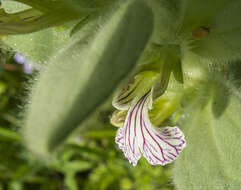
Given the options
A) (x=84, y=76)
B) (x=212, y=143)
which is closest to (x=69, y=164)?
(x=212, y=143)

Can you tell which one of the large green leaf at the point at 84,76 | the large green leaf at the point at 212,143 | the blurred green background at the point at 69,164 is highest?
the large green leaf at the point at 84,76

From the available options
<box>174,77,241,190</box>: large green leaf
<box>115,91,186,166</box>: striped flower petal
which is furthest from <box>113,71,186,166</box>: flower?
<box>174,77,241,190</box>: large green leaf

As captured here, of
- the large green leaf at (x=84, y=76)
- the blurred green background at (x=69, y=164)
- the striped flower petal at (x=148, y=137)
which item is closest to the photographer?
the large green leaf at (x=84, y=76)

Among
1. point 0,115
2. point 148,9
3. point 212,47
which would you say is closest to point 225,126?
point 212,47

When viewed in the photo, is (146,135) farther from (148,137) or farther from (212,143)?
(212,143)

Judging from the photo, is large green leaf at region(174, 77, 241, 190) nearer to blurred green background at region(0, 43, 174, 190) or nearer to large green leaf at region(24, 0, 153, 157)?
large green leaf at region(24, 0, 153, 157)

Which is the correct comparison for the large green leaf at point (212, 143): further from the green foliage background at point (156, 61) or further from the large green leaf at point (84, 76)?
the large green leaf at point (84, 76)

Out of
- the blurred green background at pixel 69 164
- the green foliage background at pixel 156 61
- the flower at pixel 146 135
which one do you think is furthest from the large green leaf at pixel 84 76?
the blurred green background at pixel 69 164
